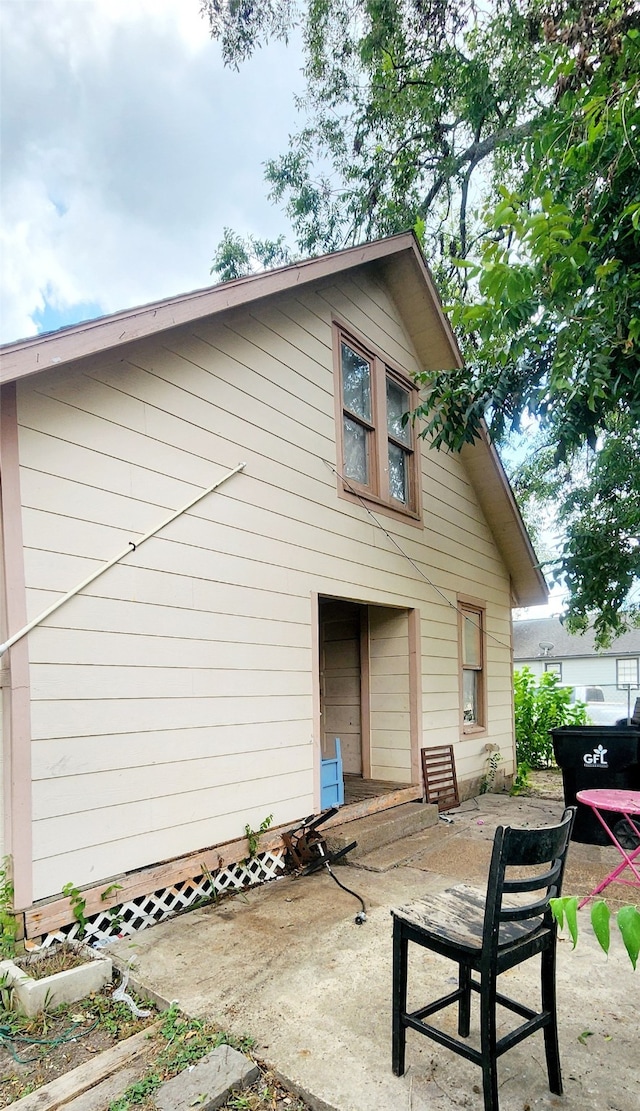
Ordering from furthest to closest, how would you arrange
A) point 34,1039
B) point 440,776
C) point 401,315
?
point 401,315, point 440,776, point 34,1039

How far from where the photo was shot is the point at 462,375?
224 inches

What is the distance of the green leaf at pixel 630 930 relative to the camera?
1.09 m

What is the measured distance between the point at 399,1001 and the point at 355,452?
480 centimetres

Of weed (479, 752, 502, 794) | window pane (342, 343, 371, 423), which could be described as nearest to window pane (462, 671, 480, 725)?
weed (479, 752, 502, 794)

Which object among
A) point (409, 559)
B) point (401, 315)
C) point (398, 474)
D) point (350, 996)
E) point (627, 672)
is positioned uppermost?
point (401, 315)

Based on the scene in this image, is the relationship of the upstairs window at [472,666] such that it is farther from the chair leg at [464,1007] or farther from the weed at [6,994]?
the weed at [6,994]

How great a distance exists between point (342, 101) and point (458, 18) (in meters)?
2.69

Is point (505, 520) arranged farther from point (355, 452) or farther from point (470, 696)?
point (355, 452)

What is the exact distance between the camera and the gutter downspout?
3.08m

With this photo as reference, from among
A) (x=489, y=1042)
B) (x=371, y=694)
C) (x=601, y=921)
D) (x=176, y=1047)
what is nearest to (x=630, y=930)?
(x=601, y=921)

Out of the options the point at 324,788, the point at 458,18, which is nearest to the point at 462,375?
the point at 324,788

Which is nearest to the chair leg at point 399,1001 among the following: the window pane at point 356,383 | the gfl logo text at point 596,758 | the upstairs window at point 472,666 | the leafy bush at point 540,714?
the gfl logo text at point 596,758

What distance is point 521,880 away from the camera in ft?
6.95

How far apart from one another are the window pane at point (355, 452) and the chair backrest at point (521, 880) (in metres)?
4.26
